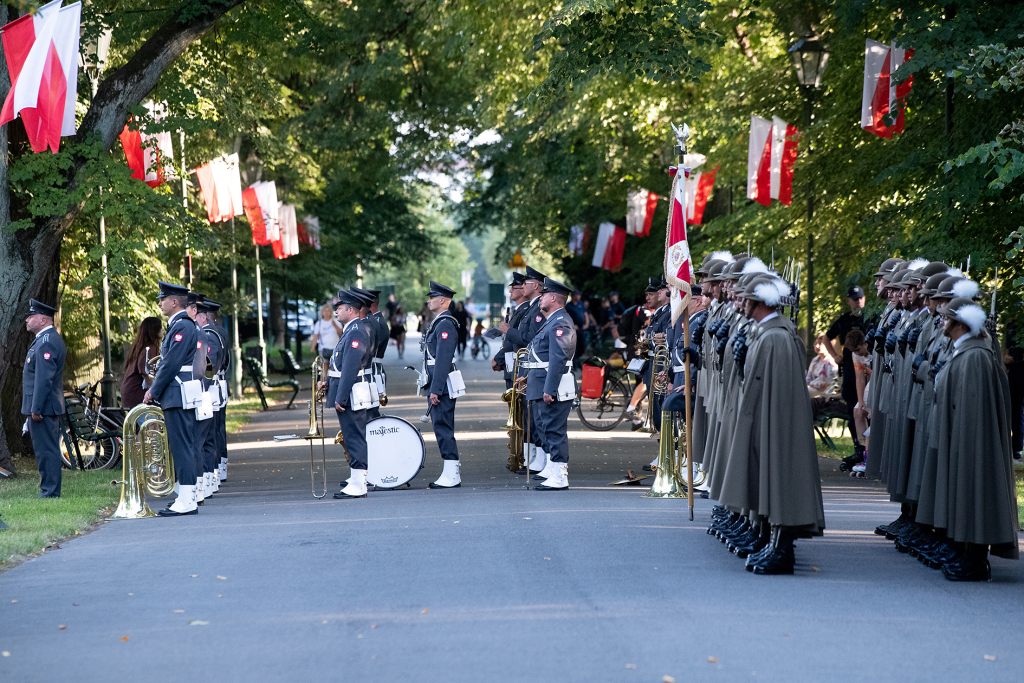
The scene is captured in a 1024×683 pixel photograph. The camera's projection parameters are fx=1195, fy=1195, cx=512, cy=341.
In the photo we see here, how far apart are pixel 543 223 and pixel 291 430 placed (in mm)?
17196

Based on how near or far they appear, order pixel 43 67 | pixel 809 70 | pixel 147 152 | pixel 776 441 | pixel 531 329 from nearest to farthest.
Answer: pixel 776 441 → pixel 43 67 → pixel 531 329 → pixel 809 70 → pixel 147 152

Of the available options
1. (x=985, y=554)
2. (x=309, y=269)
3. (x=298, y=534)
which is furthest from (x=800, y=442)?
(x=309, y=269)

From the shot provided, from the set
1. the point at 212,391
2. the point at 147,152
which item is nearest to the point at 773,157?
the point at 147,152

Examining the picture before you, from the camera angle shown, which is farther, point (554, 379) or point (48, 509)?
point (554, 379)

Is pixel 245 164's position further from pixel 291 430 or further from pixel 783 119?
pixel 783 119

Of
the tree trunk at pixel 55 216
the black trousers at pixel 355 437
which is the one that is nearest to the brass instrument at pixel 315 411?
the black trousers at pixel 355 437

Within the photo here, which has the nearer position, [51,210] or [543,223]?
[51,210]

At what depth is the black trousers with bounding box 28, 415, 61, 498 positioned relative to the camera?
11.6 m

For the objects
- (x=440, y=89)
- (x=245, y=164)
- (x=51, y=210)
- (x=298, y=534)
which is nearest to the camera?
(x=298, y=534)

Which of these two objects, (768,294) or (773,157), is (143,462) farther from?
(773,157)

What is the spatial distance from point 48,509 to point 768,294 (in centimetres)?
685

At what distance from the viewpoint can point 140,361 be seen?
12.5 meters

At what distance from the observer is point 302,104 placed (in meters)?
31.7

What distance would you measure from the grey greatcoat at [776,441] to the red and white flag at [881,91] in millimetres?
6591
